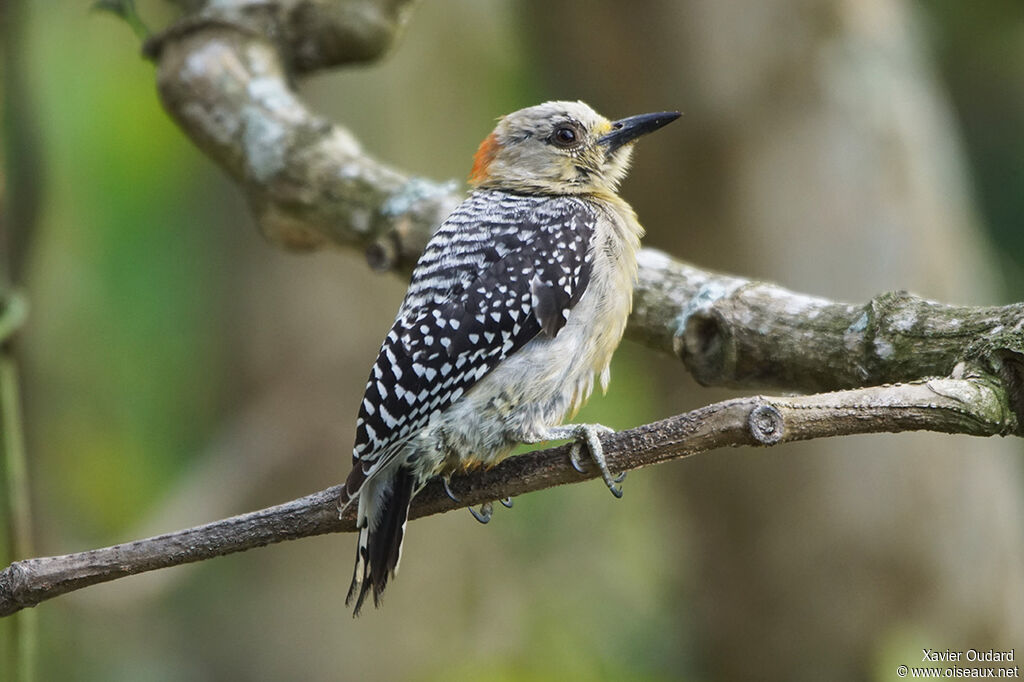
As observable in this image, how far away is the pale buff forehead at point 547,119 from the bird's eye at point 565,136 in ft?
0.11

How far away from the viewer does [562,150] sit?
3.83 meters

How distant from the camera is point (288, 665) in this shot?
5.62 meters

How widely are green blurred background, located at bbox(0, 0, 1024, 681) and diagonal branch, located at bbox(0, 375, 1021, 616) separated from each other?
2.43m

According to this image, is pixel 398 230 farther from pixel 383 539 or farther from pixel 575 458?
pixel 575 458

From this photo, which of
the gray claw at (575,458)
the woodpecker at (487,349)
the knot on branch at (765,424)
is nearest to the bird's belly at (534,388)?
the woodpecker at (487,349)

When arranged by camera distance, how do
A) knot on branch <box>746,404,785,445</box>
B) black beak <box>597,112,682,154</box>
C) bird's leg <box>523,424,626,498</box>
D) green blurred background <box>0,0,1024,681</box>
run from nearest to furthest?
knot on branch <box>746,404,785,445</box> < bird's leg <box>523,424,626,498</box> < black beak <box>597,112,682,154</box> < green blurred background <box>0,0,1024,681</box>

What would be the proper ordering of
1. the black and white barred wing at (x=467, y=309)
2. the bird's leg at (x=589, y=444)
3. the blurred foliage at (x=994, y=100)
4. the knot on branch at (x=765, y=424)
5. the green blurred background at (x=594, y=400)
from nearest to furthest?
the knot on branch at (x=765, y=424), the bird's leg at (x=589, y=444), the black and white barred wing at (x=467, y=309), the green blurred background at (x=594, y=400), the blurred foliage at (x=994, y=100)

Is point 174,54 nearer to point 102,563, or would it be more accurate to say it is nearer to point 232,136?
point 232,136

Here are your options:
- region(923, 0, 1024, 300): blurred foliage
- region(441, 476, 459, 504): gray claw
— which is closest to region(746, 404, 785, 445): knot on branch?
region(441, 476, 459, 504): gray claw

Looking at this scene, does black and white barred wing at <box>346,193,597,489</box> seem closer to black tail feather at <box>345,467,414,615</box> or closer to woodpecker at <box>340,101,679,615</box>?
woodpecker at <box>340,101,679,615</box>

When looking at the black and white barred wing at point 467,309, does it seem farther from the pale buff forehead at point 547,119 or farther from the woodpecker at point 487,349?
the pale buff forehead at point 547,119

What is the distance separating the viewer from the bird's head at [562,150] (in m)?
3.80

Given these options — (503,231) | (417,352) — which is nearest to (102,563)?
(417,352)

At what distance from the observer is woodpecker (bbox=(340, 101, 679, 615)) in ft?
9.56
